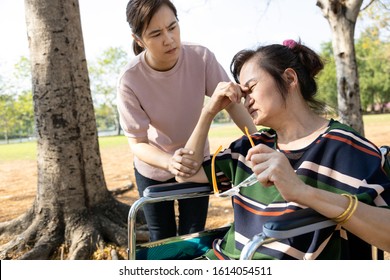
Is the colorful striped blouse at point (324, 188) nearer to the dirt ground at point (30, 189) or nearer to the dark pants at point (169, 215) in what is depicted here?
the dark pants at point (169, 215)

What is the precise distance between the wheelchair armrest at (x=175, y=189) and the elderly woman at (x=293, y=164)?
0.05 meters

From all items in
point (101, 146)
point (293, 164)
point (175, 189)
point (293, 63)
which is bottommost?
point (101, 146)

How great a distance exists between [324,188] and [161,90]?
99 cm

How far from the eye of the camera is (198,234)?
1.88 meters

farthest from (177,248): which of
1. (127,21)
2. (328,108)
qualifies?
(127,21)

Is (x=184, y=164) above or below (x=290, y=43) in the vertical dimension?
below

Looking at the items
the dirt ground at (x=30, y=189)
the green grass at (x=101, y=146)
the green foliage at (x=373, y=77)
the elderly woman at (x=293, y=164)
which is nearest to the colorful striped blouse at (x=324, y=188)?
the elderly woman at (x=293, y=164)

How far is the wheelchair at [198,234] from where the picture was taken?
1.20 metres

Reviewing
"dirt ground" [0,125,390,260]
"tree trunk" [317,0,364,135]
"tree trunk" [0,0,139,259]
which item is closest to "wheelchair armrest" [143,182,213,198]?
"tree trunk" [0,0,139,259]

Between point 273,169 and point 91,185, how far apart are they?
239 cm

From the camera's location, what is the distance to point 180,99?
82.4 inches

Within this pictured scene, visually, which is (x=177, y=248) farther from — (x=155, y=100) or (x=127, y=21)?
(x=127, y=21)

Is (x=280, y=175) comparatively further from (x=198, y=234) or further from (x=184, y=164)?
(x=198, y=234)

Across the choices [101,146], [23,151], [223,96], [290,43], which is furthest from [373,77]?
[223,96]
